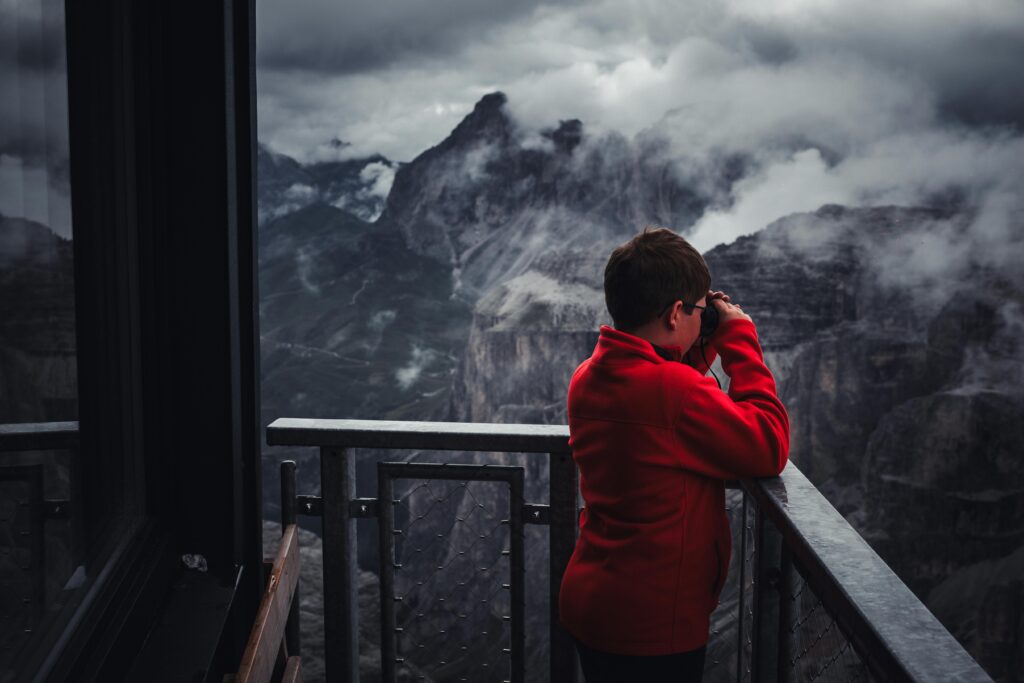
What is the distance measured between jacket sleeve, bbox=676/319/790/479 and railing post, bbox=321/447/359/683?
0.96m

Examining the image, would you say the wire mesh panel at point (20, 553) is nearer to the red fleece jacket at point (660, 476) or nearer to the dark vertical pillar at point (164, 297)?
the dark vertical pillar at point (164, 297)

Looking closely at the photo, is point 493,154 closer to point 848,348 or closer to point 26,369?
point 848,348

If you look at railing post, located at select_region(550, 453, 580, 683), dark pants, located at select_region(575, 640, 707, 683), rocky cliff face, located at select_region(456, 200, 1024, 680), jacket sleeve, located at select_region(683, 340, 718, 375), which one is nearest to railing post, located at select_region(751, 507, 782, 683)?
dark pants, located at select_region(575, 640, 707, 683)

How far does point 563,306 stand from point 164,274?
70088 millimetres

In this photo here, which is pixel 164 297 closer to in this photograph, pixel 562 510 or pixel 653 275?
pixel 653 275

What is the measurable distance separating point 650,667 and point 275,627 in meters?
0.71

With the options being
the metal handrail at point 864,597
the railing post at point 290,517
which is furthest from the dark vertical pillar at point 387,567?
the metal handrail at point 864,597

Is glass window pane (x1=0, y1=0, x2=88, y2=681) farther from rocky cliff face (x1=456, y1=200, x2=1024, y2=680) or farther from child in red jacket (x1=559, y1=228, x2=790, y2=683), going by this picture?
rocky cliff face (x1=456, y1=200, x2=1024, y2=680)

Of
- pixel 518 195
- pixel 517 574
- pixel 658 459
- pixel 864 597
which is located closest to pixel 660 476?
pixel 658 459

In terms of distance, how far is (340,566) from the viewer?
207cm

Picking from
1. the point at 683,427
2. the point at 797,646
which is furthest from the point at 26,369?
the point at 797,646

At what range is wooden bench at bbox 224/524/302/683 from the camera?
1.34 m

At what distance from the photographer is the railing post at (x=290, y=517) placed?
6.67 ft

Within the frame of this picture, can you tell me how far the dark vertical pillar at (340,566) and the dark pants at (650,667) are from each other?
738 mm
